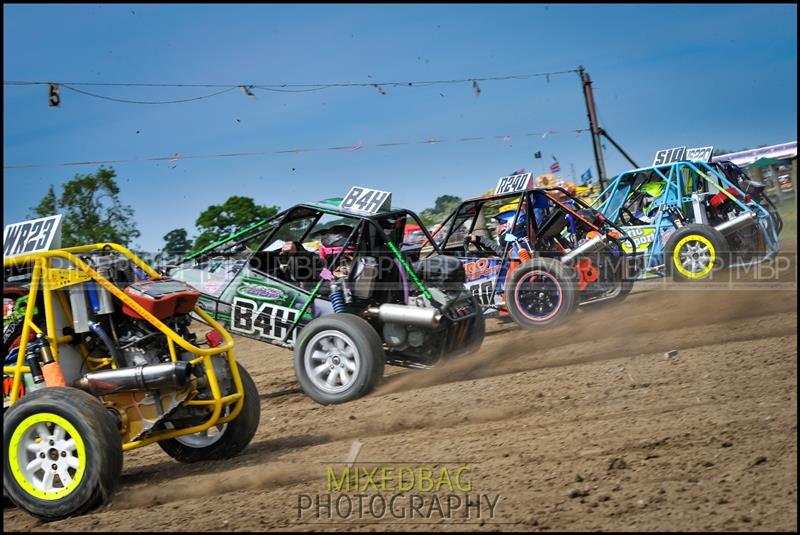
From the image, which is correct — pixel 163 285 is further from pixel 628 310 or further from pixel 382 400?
pixel 628 310

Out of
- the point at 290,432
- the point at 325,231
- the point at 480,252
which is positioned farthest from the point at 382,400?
the point at 480,252

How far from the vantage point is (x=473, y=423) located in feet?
19.1

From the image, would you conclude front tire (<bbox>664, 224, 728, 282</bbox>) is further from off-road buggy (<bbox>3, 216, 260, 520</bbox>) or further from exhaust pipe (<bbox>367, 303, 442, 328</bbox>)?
off-road buggy (<bbox>3, 216, 260, 520</bbox>)

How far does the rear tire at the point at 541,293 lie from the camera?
971cm

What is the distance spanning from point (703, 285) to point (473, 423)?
6748 mm

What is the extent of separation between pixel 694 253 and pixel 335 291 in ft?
20.7

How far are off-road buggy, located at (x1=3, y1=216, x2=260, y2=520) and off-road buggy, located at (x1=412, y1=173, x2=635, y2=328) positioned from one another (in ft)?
15.8

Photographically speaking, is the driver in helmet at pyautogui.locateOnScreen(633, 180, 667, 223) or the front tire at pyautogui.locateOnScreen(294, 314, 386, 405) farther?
the driver in helmet at pyautogui.locateOnScreen(633, 180, 667, 223)

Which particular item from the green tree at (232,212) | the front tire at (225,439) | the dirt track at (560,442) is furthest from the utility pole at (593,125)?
the front tire at (225,439)

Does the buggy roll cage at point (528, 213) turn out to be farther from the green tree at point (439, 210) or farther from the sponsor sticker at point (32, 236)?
the sponsor sticker at point (32, 236)

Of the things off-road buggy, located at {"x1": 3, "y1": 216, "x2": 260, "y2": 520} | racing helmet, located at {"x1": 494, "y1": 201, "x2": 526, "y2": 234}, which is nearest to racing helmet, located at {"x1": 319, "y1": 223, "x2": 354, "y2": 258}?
off-road buggy, located at {"x1": 3, "y1": 216, "x2": 260, "y2": 520}

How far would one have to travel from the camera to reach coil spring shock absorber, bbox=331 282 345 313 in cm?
762

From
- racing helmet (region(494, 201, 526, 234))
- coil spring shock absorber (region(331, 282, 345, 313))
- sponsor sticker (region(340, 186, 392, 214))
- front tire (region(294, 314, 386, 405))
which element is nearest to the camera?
front tire (region(294, 314, 386, 405))

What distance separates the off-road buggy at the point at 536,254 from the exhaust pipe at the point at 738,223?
1867mm
